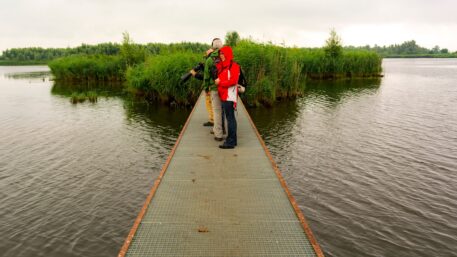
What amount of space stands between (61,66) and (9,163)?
3096cm

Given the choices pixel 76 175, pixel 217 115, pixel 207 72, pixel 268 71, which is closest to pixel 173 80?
pixel 268 71

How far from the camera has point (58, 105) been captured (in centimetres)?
2159

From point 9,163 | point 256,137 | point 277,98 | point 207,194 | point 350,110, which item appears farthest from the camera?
point 277,98

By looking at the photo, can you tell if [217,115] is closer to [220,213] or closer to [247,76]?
[220,213]

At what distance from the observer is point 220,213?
465cm

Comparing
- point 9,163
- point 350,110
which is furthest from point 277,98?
point 9,163

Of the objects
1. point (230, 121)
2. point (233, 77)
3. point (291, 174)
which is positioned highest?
point (233, 77)

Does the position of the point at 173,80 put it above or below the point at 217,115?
above

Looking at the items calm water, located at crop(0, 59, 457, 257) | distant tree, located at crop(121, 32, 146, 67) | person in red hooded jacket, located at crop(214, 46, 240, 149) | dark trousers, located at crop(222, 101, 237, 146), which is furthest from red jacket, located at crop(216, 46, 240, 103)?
distant tree, located at crop(121, 32, 146, 67)

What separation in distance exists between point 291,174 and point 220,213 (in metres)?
5.14

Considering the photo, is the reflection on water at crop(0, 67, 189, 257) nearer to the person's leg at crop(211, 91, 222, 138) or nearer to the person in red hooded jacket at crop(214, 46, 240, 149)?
the person's leg at crop(211, 91, 222, 138)

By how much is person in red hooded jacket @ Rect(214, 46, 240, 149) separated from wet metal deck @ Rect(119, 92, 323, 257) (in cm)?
63

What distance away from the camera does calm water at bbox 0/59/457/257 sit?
632cm

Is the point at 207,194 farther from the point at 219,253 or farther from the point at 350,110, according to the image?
the point at 350,110
